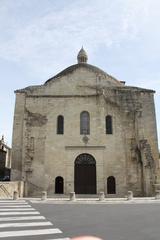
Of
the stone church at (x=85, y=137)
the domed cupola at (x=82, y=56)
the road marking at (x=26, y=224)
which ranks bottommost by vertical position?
the road marking at (x=26, y=224)

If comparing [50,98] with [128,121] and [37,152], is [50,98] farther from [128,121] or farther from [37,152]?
[128,121]

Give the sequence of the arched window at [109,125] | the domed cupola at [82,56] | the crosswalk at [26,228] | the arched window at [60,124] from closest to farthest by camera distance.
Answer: the crosswalk at [26,228], the arched window at [60,124], the arched window at [109,125], the domed cupola at [82,56]

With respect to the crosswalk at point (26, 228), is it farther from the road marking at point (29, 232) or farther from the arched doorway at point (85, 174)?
the arched doorway at point (85, 174)

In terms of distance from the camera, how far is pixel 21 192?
22547 millimetres

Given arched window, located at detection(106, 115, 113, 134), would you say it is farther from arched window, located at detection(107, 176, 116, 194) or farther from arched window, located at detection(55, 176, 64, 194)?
arched window, located at detection(55, 176, 64, 194)

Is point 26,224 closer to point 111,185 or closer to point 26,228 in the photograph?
point 26,228

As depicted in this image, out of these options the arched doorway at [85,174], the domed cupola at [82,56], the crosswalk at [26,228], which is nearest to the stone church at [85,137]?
the arched doorway at [85,174]

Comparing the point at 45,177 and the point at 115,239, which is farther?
the point at 45,177

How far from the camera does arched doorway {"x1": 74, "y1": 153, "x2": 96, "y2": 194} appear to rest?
24.1m

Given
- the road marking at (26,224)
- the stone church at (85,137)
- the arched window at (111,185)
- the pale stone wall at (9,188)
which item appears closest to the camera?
the road marking at (26,224)

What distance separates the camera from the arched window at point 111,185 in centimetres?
2435

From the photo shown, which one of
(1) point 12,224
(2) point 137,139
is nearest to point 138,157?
(2) point 137,139

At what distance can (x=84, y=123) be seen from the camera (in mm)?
25891

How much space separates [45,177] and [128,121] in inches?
358
